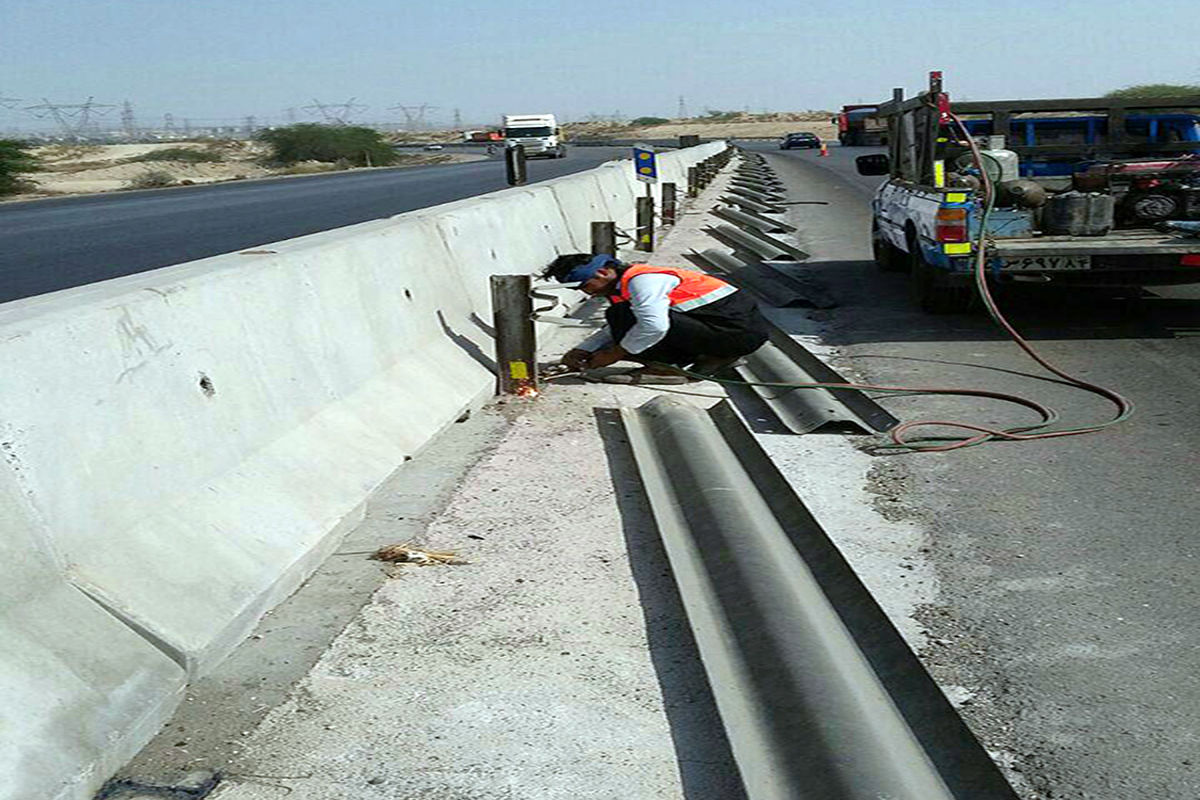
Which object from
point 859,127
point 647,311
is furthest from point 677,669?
point 859,127

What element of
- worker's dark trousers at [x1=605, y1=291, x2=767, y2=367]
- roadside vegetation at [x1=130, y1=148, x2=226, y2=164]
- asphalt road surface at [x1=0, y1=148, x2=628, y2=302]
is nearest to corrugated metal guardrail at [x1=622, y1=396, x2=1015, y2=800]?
worker's dark trousers at [x1=605, y1=291, x2=767, y2=367]

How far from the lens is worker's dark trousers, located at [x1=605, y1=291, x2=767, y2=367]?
8.58 meters

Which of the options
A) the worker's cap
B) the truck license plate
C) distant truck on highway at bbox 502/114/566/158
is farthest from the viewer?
distant truck on highway at bbox 502/114/566/158

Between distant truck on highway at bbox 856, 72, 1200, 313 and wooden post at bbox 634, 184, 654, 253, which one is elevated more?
distant truck on highway at bbox 856, 72, 1200, 313

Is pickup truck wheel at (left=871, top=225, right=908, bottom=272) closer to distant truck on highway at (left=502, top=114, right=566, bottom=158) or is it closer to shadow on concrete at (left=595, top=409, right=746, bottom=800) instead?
shadow on concrete at (left=595, top=409, right=746, bottom=800)

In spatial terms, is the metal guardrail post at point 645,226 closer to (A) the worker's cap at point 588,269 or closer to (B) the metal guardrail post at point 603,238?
(B) the metal guardrail post at point 603,238

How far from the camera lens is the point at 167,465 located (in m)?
4.29

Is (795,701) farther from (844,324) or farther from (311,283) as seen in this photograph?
(844,324)

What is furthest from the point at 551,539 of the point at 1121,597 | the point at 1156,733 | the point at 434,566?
the point at 1156,733

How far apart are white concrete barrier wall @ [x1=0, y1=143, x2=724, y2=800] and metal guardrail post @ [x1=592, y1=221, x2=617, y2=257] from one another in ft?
21.5

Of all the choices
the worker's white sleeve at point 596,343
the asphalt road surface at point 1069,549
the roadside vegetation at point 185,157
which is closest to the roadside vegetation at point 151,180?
the roadside vegetation at point 185,157

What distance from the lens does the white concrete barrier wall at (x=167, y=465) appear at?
338 centimetres

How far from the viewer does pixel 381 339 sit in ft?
22.0

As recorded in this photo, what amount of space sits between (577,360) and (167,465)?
463 centimetres
